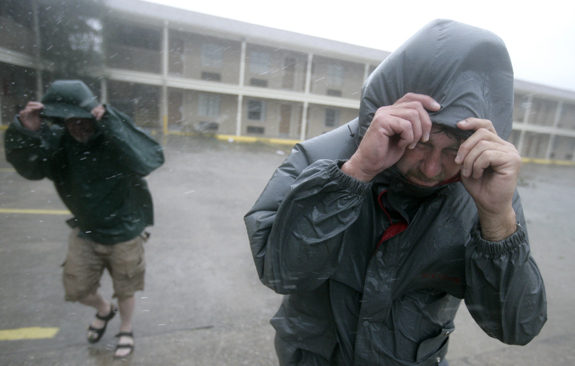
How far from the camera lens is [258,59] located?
11039mm

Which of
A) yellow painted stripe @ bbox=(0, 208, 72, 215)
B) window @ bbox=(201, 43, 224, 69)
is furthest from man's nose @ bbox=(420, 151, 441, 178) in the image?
window @ bbox=(201, 43, 224, 69)

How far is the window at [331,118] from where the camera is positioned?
8.38 meters

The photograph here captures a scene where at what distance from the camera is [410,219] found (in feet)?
3.88

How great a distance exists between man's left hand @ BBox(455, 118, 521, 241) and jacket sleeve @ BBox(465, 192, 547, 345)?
1.8 inches

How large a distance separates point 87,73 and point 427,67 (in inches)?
156

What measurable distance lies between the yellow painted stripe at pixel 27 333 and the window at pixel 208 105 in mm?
9261

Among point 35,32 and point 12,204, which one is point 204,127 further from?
point 35,32

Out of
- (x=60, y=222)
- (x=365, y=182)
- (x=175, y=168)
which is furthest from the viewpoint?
(x=175, y=168)

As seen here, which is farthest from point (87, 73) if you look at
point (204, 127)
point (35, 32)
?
point (204, 127)

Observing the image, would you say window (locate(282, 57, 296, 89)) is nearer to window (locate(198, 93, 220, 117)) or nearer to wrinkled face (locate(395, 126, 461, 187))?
window (locate(198, 93, 220, 117))

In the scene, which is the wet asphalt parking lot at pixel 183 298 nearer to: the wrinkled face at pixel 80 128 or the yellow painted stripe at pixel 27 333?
the yellow painted stripe at pixel 27 333

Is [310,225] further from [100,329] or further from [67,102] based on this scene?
[100,329]

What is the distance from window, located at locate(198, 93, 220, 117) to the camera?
11.3 meters

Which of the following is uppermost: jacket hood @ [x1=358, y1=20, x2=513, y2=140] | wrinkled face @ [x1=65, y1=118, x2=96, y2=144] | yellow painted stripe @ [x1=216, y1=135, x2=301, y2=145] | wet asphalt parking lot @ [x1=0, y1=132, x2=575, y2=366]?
jacket hood @ [x1=358, y1=20, x2=513, y2=140]
